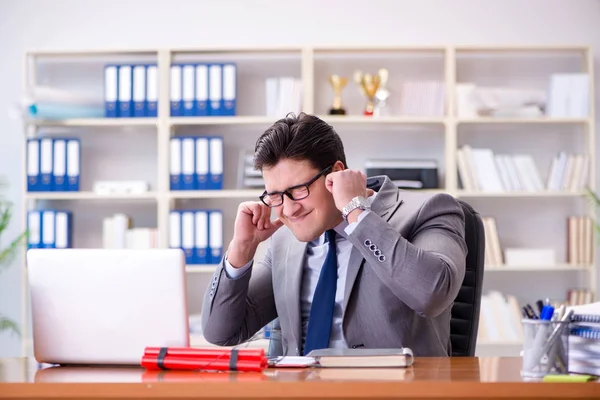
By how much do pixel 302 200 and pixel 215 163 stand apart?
2.29 m

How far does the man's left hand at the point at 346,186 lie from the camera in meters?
1.92

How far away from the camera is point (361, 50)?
4.32 metres

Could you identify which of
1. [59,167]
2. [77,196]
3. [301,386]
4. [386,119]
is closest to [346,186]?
[301,386]

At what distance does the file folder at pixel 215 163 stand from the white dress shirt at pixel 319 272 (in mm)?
2087

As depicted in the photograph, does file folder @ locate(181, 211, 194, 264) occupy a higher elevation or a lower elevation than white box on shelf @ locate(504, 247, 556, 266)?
higher

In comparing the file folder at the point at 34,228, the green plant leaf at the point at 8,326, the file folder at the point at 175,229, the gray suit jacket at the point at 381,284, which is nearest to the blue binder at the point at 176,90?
the file folder at the point at 175,229

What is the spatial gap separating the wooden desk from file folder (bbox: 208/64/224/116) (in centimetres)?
293

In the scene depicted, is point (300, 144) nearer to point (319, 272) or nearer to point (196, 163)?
point (319, 272)

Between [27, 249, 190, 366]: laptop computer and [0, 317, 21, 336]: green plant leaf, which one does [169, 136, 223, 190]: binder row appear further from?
[27, 249, 190, 366]: laptop computer

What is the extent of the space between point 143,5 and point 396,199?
2.86 metres

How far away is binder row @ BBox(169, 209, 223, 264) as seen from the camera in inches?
166

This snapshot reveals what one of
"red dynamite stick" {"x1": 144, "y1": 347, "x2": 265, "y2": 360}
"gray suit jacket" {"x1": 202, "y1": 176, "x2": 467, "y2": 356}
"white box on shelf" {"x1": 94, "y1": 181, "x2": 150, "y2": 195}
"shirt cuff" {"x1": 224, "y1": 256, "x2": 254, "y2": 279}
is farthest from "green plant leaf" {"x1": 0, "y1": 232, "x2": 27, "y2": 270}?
"red dynamite stick" {"x1": 144, "y1": 347, "x2": 265, "y2": 360}

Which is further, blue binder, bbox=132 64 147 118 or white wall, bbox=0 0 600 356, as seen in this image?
white wall, bbox=0 0 600 356

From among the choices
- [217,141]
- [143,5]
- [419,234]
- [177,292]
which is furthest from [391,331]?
[143,5]
